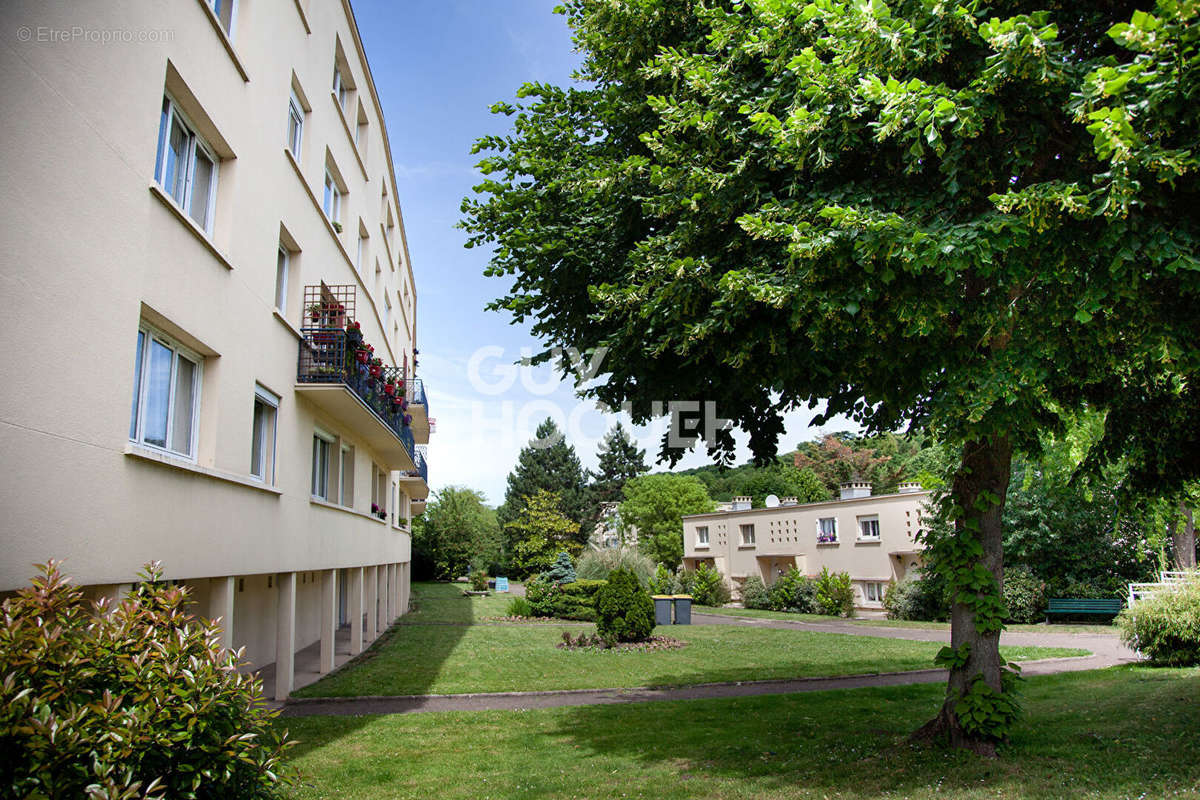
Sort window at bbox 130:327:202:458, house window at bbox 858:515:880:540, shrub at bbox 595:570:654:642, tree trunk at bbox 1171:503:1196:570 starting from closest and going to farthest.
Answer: window at bbox 130:327:202:458
shrub at bbox 595:570:654:642
tree trunk at bbox 1171:503:1196:570
house window at bbox 858:515:880:540

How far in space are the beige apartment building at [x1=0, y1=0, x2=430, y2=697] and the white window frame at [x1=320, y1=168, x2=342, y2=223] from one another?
0.34 ft

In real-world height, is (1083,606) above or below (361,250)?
below

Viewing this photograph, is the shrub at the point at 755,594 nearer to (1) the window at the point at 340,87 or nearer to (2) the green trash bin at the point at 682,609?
(2) the green trash bin at the point at 682,609

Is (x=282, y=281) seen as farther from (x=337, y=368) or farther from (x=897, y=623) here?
(x=897, y=623)

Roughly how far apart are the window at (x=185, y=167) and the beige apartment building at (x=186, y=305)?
3 cm

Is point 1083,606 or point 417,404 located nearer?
point 417,404

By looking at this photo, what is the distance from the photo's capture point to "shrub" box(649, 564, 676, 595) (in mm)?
33447

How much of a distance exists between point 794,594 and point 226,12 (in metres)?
31.7

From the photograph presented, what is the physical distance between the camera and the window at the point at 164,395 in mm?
7623

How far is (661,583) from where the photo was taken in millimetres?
38969

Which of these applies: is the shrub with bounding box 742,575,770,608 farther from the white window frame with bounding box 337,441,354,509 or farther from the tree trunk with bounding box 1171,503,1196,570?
the white window frame with bounding box 337,441,354,509

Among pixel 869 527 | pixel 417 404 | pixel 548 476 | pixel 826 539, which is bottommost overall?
pixel 826 539

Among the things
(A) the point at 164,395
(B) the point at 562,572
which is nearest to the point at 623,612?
(A) the point at 164,395

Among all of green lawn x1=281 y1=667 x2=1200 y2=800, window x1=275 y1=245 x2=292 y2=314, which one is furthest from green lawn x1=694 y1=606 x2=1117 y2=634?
window x1=275 y1=245 x2=292 y2=314
